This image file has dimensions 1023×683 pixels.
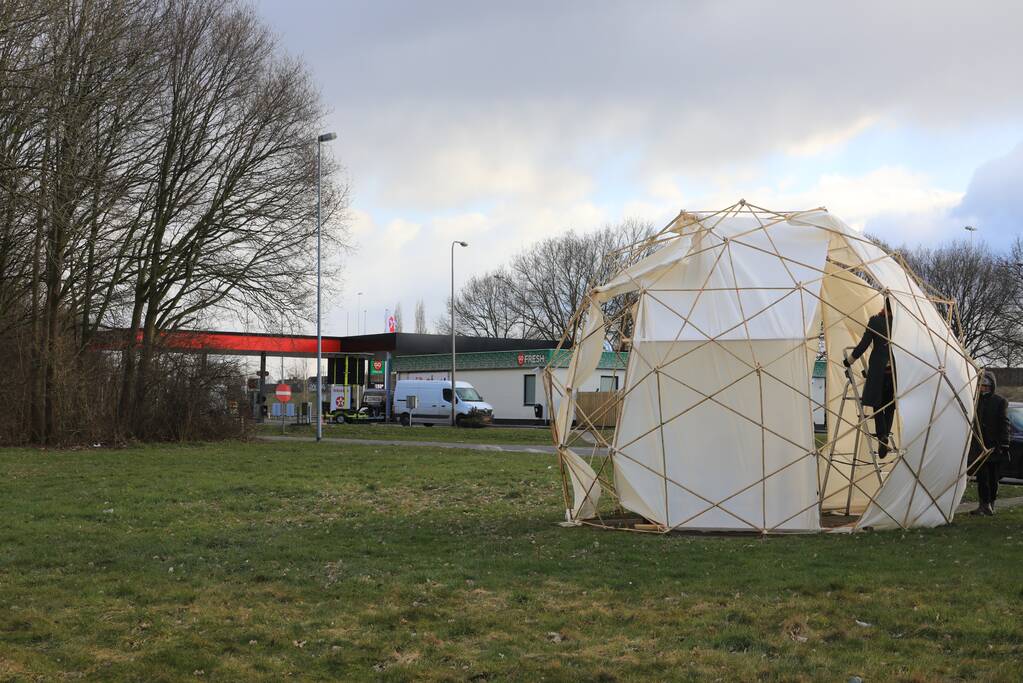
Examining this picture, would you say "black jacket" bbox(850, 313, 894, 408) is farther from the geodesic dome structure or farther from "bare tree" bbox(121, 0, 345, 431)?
"bare tree" bbox(121, 0, 345, 431)

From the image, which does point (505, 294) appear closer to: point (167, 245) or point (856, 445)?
point (167, 245)

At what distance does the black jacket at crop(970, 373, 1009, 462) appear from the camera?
1324 cm

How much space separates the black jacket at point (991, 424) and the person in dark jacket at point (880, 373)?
1.53 m

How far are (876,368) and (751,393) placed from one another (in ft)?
5.03

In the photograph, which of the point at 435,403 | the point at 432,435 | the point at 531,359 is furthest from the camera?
the point at 531,359

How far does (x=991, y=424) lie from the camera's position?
1332 centimetres

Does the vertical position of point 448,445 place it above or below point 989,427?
below

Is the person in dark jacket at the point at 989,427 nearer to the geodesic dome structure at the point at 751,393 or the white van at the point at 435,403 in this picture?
the geodesic dome structure at the point at 751,393

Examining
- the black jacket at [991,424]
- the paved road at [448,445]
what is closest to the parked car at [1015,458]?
the black jacket at [991,424]

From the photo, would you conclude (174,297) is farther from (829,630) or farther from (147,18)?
(829,630)

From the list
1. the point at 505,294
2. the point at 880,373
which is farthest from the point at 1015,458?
the point at 505,294

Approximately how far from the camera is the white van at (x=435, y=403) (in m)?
48.7

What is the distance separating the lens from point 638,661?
6.72 metres

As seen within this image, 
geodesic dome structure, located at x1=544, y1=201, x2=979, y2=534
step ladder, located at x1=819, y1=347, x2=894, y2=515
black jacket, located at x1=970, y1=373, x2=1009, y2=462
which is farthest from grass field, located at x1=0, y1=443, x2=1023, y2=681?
step ladder, located at x1=819, y1=347, x2=894, y2=515
